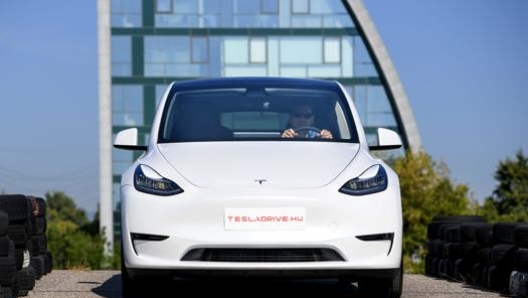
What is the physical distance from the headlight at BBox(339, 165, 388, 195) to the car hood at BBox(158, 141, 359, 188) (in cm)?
13

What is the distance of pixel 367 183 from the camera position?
830cm

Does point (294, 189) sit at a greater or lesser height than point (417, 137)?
greater

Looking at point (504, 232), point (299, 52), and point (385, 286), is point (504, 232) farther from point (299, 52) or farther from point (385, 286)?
point (299, 52)

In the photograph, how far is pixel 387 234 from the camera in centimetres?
826

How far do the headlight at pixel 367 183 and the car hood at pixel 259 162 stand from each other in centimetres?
13

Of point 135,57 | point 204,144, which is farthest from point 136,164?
point 135,57

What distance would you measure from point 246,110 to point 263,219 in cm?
172

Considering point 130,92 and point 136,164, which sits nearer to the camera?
point 136,164

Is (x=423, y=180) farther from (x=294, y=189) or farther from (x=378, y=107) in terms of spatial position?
(x=294, y=189)

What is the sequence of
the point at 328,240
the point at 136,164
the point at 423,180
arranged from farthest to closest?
the point at 423,180 → the point at 136,164 → the point at 328,240

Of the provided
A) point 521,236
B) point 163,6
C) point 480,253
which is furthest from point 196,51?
point 521,236

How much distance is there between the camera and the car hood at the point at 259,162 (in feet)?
26.9

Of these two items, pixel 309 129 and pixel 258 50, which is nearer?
pixel 309 129

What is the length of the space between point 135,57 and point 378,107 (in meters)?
11.9
